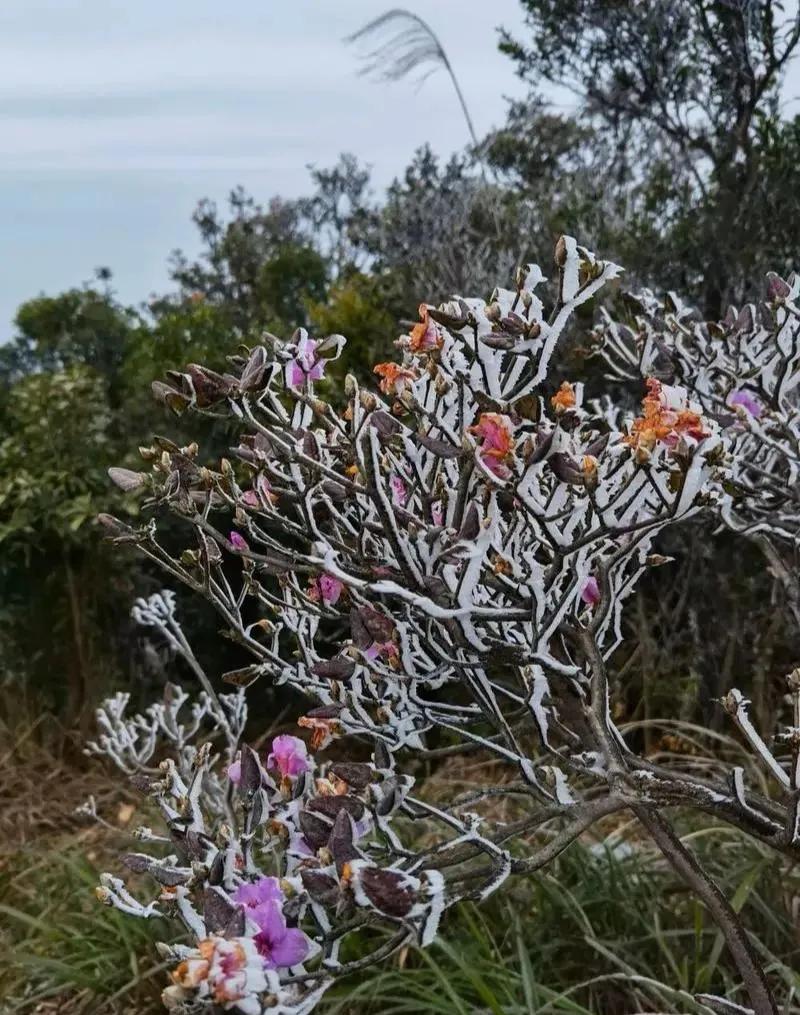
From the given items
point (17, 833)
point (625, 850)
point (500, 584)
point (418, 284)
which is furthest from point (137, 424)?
point (500, 584)

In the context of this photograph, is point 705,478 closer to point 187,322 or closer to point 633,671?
point 633,671

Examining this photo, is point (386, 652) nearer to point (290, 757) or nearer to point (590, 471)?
point (290, 757)

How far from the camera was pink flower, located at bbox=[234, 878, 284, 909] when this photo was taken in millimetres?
819

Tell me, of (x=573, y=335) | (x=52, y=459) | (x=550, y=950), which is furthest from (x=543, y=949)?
(x=52, y=459)

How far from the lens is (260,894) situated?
82 centimetres

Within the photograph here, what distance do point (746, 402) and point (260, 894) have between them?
3.36 feet

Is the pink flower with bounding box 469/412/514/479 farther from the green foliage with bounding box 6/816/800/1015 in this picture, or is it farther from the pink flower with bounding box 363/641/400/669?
the green foliage with bounding box 6/816/800/1015

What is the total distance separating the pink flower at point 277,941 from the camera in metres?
0.78

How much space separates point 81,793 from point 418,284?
174 centimetres

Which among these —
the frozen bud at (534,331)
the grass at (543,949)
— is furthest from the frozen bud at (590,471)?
the grass at (543,949)

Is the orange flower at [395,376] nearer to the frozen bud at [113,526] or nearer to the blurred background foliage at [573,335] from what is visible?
the frozen bud at [113,526]

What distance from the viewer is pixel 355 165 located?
501cm

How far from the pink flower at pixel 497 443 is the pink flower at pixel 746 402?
2.30 feet

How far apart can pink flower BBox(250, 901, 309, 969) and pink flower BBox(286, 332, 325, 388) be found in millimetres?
487
